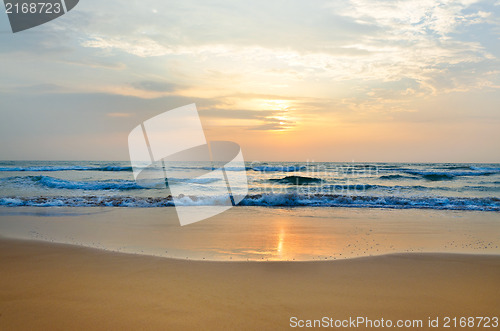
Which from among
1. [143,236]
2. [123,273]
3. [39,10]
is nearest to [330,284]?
[123,273]

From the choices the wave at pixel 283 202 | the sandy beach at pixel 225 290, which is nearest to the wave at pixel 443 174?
the wave at pixel 283 202

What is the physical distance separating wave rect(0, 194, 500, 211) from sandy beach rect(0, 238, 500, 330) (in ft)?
20.4

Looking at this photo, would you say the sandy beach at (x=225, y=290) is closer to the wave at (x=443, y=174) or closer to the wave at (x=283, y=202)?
the wave at (x=283, y=202)

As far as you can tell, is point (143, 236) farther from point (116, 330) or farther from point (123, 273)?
point (116, 330)

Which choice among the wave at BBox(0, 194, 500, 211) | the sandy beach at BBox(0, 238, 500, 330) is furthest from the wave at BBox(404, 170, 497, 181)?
the sandy beach at BBox(0, 238, 500, 330)

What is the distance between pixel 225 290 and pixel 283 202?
8.42 meters

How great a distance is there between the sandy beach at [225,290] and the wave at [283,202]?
6203 millimetres

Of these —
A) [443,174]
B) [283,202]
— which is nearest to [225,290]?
[283,202]

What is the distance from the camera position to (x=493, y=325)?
2805 mm

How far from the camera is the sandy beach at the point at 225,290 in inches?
111

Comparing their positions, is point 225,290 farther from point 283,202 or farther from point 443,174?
point 443,174

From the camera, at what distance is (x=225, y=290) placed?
342 centimetres

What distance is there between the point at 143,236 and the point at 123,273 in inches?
84.8

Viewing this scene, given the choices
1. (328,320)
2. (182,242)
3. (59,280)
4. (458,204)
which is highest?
(59,280)
